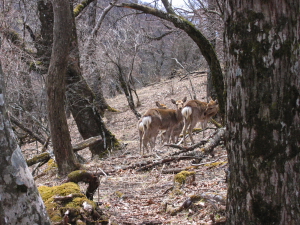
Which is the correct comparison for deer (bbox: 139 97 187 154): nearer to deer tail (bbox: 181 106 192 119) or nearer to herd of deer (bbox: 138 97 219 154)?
herd of deer (bbox: 138 97 219 154)

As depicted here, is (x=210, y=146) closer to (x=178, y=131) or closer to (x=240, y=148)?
(x=240, y=148)

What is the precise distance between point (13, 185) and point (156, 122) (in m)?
9.02

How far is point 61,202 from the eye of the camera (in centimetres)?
358

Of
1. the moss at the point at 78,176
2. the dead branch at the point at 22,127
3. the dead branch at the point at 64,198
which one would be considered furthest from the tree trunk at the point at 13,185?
the dead branch at the point at 22,127

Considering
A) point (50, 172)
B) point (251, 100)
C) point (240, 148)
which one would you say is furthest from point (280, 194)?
point (50, 172)

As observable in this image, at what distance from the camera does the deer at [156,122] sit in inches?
436

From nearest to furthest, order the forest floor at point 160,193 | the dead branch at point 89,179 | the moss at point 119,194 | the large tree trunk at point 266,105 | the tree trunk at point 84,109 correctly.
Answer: the large tree trunk at point 266,105, the forest floor at point 160,193, the dead branch at point 89,179, the moss at point 119,194, the tree trunk at point 84,109

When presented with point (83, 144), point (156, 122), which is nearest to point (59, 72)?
point (83, 144)

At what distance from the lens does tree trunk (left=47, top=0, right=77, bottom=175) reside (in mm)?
6137

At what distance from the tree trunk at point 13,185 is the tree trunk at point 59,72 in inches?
147

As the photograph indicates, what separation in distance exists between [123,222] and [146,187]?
1.77 meters

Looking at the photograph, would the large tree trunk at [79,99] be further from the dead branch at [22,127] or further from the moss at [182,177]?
the moss at [182,177]

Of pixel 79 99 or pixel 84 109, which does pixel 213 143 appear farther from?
pixel 79 99

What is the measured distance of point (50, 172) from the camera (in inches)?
316
